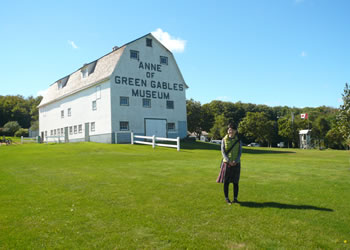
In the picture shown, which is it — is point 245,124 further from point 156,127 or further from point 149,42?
point 149,42

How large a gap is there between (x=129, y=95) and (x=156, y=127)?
5030 millimetres

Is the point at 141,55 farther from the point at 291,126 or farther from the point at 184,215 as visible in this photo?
the point at 291,126

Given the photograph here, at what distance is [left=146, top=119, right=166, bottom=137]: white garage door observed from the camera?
35.1 metres

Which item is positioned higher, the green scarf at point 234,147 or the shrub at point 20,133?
the shrub at point 20,133

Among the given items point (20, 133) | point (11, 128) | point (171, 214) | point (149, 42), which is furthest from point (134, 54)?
point (11, 128)

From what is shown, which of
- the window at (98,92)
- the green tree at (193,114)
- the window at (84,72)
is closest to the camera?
the window at (98,92)

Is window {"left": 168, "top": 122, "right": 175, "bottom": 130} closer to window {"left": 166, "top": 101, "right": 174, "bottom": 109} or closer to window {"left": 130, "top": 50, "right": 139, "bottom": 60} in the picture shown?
window {"left": 166, "top": 101, "right": 174, "bottom": 109}

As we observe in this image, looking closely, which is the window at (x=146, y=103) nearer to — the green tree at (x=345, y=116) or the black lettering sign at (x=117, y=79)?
the black lettering sign at (x=117, y=79)

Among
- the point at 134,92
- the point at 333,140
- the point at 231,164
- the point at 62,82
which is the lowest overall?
the point at 333,140

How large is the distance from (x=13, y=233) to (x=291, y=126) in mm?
70380

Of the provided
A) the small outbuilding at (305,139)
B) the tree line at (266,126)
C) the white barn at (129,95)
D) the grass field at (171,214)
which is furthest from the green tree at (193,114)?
the grass field at (171,214)

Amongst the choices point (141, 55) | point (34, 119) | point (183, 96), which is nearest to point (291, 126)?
point (183, 96)

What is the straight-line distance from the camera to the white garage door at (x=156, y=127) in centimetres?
3512

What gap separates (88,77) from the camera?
37719mm
